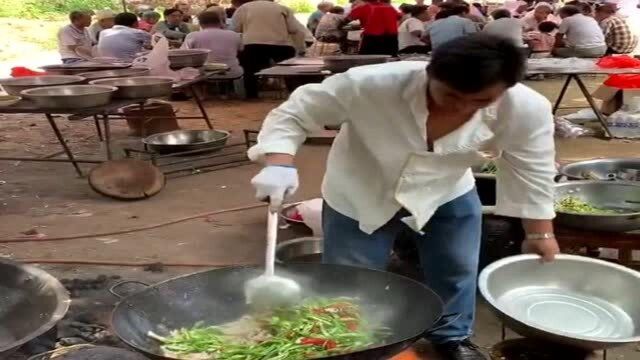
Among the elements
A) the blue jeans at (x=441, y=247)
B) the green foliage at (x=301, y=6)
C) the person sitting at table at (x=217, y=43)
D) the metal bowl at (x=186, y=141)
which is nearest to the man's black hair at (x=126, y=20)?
the person sitting at table at (x=217, y=43)

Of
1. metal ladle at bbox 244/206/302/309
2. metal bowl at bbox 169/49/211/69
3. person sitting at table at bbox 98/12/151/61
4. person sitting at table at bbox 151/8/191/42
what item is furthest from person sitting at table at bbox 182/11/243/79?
metal ladle at bbox 244/206/302/309

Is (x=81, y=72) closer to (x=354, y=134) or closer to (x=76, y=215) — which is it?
(x=76, y=215)

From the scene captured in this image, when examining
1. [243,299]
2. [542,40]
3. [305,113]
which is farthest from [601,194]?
[542,40]

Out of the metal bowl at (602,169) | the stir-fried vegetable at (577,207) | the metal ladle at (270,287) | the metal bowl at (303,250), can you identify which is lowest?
the metal bowl at (303,250)

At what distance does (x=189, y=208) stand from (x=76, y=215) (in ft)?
2.76

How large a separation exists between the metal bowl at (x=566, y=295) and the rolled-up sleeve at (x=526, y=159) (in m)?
0.19

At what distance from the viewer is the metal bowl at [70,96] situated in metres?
5.17

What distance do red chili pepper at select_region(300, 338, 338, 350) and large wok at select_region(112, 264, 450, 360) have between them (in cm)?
14

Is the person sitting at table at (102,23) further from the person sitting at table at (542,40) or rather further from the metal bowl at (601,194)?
the metal bowl at (601,194)

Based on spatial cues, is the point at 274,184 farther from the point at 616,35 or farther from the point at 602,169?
the point at 616,35

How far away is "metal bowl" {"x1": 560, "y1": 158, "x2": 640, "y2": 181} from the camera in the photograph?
426 cm

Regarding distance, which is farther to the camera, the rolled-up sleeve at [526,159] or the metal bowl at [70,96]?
the metal bowl at [70,96]

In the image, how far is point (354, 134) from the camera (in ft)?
7.62

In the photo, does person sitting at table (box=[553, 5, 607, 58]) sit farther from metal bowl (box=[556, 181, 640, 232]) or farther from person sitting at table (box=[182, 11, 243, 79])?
metal bowl (box=[556, 181, 640, 232])
